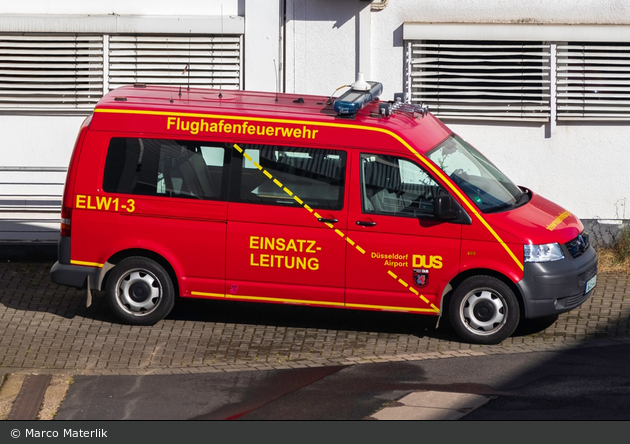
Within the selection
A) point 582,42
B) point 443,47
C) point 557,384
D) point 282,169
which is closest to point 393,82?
point 443,47

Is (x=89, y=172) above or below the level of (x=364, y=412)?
above

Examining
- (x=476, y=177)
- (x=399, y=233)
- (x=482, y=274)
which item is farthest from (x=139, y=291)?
(x=476, y=177)

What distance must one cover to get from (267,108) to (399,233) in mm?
1780

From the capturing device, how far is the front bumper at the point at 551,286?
8.82 m

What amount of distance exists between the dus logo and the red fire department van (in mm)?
12

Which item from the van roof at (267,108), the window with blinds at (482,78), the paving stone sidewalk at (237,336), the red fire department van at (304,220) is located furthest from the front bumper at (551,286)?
the window with blinds at (482,78)

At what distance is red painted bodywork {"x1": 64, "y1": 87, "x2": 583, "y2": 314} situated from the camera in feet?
29.2

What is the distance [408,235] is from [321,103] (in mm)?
1789

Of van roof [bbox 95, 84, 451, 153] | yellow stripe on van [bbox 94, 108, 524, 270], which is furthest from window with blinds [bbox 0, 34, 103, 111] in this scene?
yellow stripe on van [bbox 94, 108, 524, 270]

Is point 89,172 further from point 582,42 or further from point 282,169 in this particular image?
point 582,42

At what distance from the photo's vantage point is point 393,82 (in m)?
12.6

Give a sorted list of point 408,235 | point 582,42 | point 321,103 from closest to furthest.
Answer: point 408,235 < point 321,103 < point 582,42

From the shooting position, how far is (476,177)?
369 inches

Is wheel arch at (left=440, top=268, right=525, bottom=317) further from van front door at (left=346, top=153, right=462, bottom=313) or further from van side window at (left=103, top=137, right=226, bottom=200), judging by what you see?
van side window at (left=103, top=137, right=226, bottom=200)
